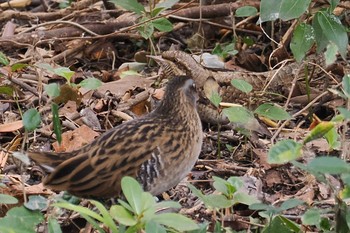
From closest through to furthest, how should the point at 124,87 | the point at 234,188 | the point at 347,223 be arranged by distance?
1. the point at 347,223
2. the point at 234,188
3. the point at 124,87

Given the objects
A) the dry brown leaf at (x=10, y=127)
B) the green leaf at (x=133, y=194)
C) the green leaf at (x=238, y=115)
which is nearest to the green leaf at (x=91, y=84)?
the dry brown leaf at (x=10, y=127)

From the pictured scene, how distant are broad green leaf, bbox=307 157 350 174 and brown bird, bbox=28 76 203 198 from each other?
44.8 inches

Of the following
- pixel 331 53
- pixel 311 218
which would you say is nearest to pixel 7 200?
pixel 311 218

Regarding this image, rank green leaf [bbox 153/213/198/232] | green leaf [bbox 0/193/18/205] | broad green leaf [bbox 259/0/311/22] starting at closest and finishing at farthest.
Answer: green leaf [bbox 153/213/198/232] → green leaf [bbox 0/193/18/205] → broad green leaf [bbox 259/0/311/22]

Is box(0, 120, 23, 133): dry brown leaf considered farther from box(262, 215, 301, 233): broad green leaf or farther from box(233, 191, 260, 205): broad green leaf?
box(262, 215, 301, 233): broad green leaf

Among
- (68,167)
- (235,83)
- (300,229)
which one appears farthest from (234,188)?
(235,83)

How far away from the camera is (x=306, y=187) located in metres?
5.04

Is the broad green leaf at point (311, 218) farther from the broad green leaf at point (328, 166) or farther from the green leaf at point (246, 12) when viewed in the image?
the green leaf at point (246, 12)

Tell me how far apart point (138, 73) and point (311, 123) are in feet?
4.58

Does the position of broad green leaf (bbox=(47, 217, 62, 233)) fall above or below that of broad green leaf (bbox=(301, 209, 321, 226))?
above

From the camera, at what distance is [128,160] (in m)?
4.41

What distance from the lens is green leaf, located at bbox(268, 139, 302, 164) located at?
3.75m

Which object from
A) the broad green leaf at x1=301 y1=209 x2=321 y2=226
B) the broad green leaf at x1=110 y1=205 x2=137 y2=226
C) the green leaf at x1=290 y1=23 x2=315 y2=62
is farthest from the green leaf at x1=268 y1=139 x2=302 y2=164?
the green leaf at x1=290 y1=23 x2=315 y2=62

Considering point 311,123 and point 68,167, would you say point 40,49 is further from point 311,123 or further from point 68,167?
point 68,167
